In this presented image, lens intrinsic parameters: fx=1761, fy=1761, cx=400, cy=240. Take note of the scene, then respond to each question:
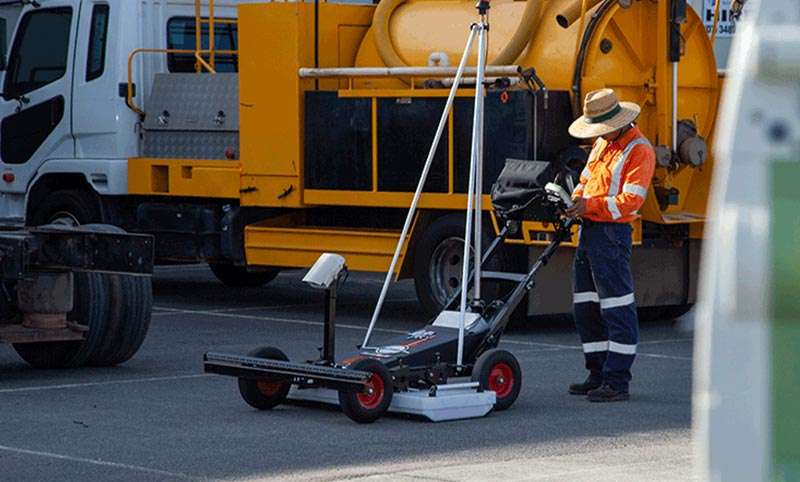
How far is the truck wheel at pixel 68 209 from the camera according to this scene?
1595 centimetres

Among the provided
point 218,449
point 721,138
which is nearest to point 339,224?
point 218,449

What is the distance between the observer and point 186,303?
634 inches

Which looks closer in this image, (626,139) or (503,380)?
(503,380)

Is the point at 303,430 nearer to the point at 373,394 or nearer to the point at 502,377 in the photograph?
the point at 373,394

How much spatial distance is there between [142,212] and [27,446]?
7740 mm

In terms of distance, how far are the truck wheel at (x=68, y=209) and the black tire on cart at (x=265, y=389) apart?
23.1 ft

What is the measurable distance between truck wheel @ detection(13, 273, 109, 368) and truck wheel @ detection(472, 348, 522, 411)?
2632 millimetres

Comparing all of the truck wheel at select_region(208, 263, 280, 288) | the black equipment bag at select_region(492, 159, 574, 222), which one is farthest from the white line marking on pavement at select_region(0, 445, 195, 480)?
the truck wheel at select_region(208, 263, 280, 288)

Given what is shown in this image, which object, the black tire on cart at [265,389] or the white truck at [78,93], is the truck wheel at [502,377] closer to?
the black tire on cart at [265,389]

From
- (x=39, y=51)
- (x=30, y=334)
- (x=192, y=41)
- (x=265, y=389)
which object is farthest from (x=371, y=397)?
(x=39, y=51)

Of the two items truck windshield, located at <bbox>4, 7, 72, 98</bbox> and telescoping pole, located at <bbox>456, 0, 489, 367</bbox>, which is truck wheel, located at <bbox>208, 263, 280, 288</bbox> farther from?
Result: telescoping pole, located at <bbox>456, 0, 489, 367</bbox>

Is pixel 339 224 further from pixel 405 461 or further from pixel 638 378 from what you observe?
pixel 405 461

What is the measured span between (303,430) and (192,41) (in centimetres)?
797

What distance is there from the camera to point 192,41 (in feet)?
52.5
